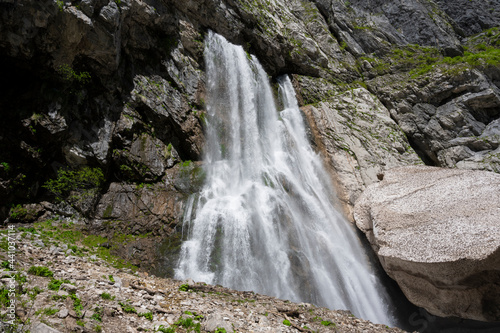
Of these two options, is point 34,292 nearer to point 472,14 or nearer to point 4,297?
point 4,297

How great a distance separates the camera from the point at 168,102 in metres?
13.9

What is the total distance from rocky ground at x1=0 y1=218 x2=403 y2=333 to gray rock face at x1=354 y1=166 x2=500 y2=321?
305 centimetres

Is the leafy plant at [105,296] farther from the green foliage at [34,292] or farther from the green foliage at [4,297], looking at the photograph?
the green foliage at [4,297]

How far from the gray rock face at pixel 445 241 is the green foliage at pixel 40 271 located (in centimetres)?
1032

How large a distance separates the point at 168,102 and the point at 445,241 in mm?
13290

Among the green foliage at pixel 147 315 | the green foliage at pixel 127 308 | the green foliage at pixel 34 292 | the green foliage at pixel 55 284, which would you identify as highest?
the green foliage at pixel 55 284

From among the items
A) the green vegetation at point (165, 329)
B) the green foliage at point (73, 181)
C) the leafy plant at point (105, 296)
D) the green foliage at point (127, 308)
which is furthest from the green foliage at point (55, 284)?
the green foliage at point (73, 181)

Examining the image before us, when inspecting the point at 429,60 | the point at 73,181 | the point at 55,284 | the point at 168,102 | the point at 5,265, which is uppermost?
the point at 429,60

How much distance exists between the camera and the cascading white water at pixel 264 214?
382 inches

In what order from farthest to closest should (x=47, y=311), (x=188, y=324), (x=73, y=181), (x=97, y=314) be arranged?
(x=73, y=181)
(x=188, y=324)
(x=97, y=314)
(x=47, y=311)

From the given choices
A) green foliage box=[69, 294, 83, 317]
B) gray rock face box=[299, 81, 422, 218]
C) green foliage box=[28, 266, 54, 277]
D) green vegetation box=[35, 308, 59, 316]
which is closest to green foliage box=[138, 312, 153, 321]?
green foliage box=[69, 294, 83, 317]

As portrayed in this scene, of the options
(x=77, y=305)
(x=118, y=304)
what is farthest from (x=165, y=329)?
(x=77, y=305)

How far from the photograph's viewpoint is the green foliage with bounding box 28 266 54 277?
17.0 ft

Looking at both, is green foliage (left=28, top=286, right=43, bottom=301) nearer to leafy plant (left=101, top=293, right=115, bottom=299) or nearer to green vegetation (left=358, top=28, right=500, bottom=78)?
leafy plant (left=101, top=293, right=115, bottom=299)
